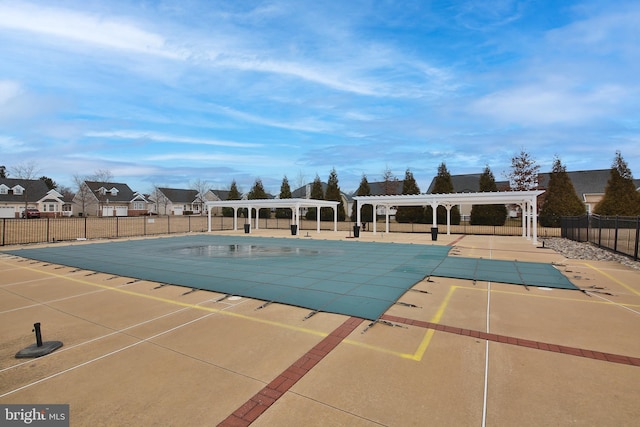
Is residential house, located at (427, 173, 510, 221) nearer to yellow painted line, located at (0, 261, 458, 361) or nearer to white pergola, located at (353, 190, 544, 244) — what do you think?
white pergola, located at (353, 190, 544, 244)

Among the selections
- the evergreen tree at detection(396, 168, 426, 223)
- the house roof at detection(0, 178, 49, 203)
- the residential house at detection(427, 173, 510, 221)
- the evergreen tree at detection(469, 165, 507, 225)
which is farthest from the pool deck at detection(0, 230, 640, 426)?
the house roof at detection(0, 178, 49, 203)

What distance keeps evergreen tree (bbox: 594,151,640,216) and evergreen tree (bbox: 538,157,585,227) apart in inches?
92.8

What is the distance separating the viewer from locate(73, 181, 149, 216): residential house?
54594 mm

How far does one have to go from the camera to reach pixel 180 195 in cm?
6769

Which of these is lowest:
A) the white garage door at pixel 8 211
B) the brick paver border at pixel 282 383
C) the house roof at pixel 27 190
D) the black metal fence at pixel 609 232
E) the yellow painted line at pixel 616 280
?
the yellow painted line at pixel 616 280

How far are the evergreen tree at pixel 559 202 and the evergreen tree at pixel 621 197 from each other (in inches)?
92.8

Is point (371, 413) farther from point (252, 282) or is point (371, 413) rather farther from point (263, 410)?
point (252, 282)

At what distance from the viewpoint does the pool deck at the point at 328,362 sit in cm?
320

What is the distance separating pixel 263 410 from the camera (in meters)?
3.20

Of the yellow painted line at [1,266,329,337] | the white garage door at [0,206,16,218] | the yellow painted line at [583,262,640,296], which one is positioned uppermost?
the white garage door at [0,206,16,218]

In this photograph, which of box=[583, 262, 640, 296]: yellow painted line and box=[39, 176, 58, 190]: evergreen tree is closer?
box=[583, 262, 640, 296]: yellow painted line

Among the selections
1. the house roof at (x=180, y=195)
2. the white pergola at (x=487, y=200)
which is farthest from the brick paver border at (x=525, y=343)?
the house roof at (x=180, y=195)

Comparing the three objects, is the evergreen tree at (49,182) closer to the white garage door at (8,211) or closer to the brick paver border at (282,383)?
the white garage door at (8,211)

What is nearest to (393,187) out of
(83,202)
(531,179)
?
(531,179)
